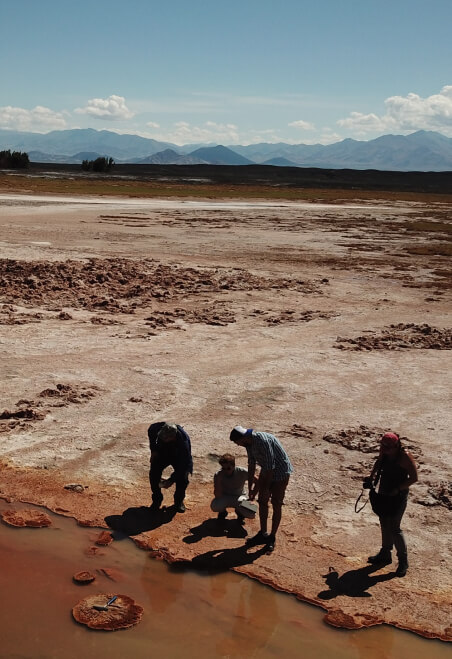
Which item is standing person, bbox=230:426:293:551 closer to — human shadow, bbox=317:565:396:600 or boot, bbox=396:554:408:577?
human shadow, bbox=317:565:396:600

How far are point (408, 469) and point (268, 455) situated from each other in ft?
5.17

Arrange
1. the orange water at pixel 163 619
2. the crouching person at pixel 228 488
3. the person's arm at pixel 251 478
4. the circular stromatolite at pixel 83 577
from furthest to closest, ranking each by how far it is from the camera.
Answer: the crouching person at pixel 228 488 < the person's arm at pixel 251 478 < the circular stromatolite at pixel 83 577 < the orange water at pixel 163 619

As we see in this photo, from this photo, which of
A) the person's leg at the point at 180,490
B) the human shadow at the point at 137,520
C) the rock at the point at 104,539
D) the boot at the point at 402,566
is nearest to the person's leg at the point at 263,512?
the person's leg at the point at 180,490

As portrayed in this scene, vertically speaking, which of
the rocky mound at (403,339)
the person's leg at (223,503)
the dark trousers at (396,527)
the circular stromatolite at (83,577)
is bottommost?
the circular stromatolite at (83,577)

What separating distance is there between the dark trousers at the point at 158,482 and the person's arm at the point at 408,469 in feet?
9.38

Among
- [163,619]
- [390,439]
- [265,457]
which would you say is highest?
[390,439]

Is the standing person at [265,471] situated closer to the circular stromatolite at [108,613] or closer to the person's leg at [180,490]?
the person's leg at [180,490]

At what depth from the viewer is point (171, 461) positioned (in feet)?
30.0

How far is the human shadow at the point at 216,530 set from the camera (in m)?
8.72

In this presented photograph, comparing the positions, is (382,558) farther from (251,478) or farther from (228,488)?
(228,488)

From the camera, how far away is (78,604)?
7.17 meters

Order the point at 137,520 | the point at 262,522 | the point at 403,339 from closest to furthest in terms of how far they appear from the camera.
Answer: the point at 262,522 < the point at 137,520 < the point at 403,339

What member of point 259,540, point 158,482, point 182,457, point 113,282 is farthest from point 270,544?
point 113,282

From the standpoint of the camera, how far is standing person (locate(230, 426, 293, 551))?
26.6 feet
